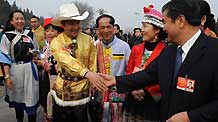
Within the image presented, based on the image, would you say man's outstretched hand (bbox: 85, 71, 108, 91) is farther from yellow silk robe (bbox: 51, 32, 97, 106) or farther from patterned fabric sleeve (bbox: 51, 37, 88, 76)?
yellow silk robe (bbox: 51, 32, 97, 106)

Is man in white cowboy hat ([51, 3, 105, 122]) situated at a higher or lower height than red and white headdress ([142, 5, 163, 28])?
lower

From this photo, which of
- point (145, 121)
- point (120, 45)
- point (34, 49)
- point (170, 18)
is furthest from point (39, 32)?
point (170, 18)

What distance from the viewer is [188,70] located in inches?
93.5

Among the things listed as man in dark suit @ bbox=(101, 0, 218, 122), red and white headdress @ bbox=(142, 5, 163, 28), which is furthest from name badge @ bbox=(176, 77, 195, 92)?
red and white headdress @ bbox=(142, 5, 163, 28)

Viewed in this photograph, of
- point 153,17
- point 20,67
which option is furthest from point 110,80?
point 20,67

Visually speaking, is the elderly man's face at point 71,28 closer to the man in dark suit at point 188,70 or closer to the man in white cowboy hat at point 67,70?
the man in white cowboy hat at point 67,70

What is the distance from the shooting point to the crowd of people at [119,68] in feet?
7.79

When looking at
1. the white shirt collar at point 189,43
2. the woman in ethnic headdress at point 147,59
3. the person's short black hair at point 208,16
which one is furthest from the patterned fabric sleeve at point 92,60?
the white shirt collar at point 189,43

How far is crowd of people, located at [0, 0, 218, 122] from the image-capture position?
7.79 ft

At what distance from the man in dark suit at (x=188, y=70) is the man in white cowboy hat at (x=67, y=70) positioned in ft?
4.77

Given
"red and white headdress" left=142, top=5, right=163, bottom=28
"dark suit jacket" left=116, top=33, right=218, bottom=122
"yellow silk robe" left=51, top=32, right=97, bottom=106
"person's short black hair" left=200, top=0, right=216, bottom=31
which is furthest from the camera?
"yellow silk robe" left=51, top=32, right=97, bottom=106

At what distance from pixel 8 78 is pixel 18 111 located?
0.77 meters

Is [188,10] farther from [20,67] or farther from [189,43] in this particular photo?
[20,67]

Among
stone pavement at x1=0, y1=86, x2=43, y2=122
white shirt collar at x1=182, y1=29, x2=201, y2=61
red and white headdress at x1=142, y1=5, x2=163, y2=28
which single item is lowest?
stone pavement at x1=0, y1=86, x2=43, y2=122
